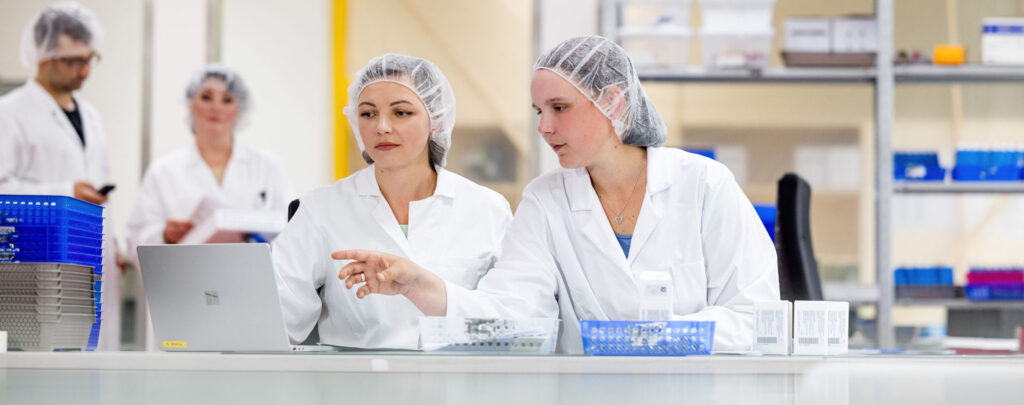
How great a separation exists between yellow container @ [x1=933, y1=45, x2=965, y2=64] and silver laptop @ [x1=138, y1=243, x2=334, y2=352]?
3.04 meters

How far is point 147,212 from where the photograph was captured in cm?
406

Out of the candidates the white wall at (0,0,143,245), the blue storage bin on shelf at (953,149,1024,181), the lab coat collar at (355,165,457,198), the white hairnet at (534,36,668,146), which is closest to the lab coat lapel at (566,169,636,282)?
the white hairnet at (534,36,668,146)

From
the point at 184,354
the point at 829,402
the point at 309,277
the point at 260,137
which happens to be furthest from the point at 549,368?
A: the point at 260,137

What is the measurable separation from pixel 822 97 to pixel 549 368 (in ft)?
11.4

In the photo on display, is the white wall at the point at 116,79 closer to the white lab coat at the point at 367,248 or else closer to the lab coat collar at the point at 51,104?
the lab coat collar at the point at 51,104

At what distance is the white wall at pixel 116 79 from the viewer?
14.5 ft

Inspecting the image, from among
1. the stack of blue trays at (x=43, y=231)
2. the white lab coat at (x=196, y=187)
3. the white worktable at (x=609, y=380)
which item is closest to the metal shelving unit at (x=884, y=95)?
the white lab coat at (x=196, y=187)

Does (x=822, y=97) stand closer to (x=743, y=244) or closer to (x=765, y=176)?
(x=765, y=176)

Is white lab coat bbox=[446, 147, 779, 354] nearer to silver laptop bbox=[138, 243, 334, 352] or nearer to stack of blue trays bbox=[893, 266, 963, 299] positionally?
silver laptop bbox=[138, 243, 334, 352]

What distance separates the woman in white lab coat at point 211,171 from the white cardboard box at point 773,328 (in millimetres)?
2876

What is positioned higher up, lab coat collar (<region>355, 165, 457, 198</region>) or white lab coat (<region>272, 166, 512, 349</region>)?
lab coat collar (<region>355, 165, 457, 198</region>)

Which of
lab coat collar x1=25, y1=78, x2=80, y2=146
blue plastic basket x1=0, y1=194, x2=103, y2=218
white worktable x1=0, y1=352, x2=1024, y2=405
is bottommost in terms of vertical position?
white worktable x1=0, y1=352, x2=1024, y2=405

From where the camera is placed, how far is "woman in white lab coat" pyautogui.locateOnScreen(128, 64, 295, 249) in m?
4.07

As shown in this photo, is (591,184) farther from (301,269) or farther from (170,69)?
(170,69)
